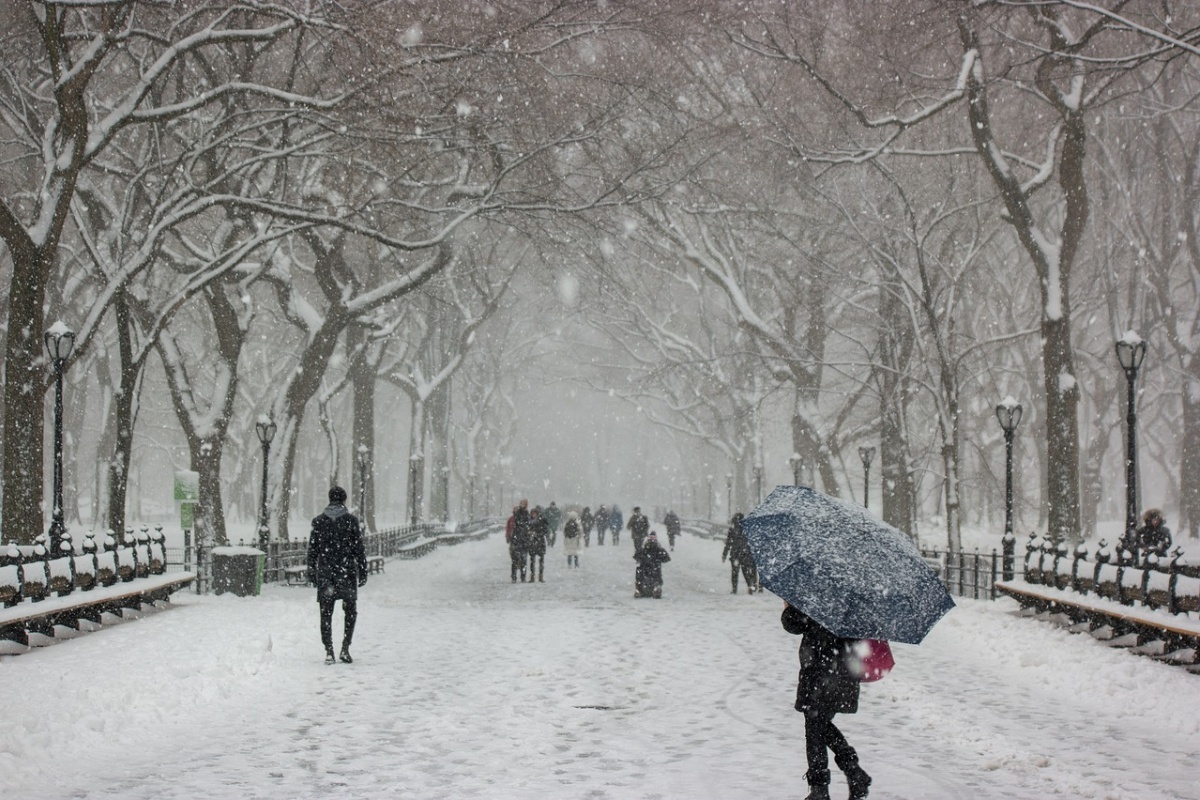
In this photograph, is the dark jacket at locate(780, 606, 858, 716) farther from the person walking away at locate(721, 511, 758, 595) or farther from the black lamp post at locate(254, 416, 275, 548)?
the black lamp post at locate(254, 416, 275, 548)

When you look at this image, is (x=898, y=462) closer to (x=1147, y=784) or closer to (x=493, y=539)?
(x=1147, y=784)

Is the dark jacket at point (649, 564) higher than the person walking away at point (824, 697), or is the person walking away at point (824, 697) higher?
the person walking away at point (824, 697)

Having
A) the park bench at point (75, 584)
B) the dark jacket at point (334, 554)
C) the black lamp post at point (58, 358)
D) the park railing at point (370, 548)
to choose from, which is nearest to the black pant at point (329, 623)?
the dark jacket at point (334, 554)

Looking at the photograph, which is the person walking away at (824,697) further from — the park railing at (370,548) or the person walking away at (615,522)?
the person walking away at (615,522)

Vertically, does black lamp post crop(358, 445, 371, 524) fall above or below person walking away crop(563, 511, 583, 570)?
above

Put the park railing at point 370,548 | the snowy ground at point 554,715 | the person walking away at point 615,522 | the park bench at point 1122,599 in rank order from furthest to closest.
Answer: the person walking away at point 615,522 < the park railing at point 370,548 < the park bench at point 1122,599 < the snowy ground at point 554,715

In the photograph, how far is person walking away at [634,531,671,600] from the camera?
2169 cm

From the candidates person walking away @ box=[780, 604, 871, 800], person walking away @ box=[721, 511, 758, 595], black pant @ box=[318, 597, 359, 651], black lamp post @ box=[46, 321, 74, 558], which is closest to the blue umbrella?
person walking away @ box=[780, 604, 871, 800]

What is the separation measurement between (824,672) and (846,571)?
0.75m

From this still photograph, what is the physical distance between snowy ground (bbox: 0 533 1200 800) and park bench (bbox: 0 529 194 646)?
0.42 metres

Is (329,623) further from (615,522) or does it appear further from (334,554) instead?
(615,522)

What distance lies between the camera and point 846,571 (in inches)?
233

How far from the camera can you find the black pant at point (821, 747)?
6379 millimetres

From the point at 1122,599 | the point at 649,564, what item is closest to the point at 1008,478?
the point at 649,564
